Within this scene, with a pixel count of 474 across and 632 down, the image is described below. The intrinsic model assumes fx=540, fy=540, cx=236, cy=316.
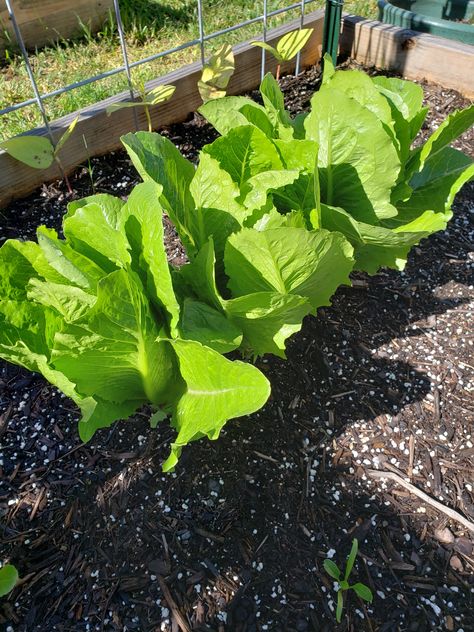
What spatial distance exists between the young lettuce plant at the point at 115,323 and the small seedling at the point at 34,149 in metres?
0.82

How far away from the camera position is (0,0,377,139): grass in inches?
105

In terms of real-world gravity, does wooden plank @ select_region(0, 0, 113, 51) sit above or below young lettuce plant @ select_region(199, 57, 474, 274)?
below

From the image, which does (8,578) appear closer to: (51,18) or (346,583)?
(346,583)

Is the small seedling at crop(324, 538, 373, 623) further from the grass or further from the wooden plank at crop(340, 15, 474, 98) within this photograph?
the wooden plank at crop(340, 15, 474, 98)

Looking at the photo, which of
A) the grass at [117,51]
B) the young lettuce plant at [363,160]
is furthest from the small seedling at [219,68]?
the young lettuce plant at [363,160]

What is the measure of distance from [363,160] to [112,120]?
4.38 ft

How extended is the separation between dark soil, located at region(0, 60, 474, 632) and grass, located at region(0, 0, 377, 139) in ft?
5.12

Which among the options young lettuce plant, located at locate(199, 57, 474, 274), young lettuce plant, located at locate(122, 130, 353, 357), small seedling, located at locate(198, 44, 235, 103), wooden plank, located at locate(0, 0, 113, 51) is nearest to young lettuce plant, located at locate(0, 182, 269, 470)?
young lettuce plant, located at locate(122, 130, 353, 357)

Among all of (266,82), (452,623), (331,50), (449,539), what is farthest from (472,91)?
(452,623)

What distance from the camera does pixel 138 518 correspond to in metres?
1.40

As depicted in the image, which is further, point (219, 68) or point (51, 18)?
point (51, 18)

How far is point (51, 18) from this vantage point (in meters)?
3.43

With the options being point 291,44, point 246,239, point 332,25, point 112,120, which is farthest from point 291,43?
point 246,239

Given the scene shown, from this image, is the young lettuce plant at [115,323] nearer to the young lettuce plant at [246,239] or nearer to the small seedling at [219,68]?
the young lettuce plant at [246,239]
